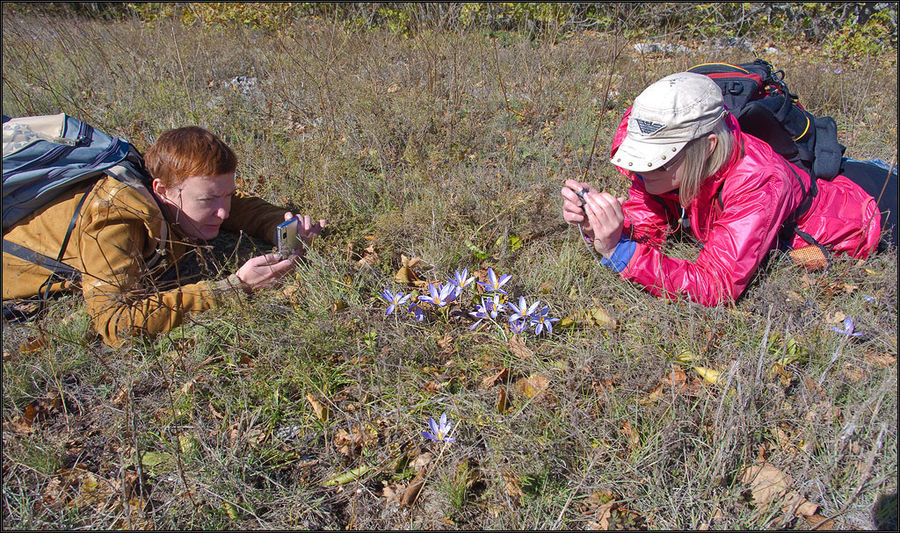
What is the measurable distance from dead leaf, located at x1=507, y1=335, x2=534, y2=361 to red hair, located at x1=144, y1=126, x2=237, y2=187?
5.17ft

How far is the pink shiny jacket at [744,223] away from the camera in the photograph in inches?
89.4

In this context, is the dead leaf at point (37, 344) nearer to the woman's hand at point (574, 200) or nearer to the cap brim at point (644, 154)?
the woman's hand at point (574, 200)

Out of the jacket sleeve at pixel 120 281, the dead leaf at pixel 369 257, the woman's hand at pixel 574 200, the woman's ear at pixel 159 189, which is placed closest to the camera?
the jacket sleeve at pixel 120 281

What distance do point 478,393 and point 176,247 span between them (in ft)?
5.69

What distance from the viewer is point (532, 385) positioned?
6.89 ft

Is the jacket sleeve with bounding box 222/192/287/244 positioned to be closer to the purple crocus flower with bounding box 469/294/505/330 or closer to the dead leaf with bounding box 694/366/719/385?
the purple crocus flower with bounding box 469/294/505/330

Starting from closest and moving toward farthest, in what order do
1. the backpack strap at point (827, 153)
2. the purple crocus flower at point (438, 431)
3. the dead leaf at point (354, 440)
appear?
the purple crocus flower at point (438, 431)
the dead leaf at point (354, 440)
the backpack strap at point (827, 153)

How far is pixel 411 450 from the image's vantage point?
193 cm

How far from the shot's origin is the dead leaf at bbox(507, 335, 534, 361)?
223 centimetres

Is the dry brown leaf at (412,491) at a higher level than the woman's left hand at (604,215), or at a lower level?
lower

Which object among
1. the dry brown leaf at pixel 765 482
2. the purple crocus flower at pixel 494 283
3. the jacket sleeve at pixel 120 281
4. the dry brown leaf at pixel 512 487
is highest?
the jacket sleeve at pixel 120 281

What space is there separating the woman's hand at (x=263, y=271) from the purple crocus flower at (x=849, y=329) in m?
2.43

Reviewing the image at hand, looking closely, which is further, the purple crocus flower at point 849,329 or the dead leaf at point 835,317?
the dead leaf at point 835,317

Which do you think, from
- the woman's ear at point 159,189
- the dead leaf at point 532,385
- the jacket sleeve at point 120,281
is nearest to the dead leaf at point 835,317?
the dead leaf at point 532,385
